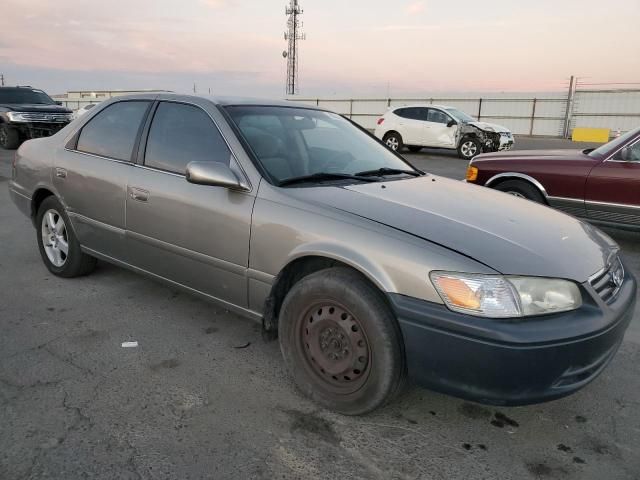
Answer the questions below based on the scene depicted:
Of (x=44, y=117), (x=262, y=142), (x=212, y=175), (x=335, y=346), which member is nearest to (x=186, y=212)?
(x=212, y=175)

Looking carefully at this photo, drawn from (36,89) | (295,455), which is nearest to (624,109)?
(36,89)

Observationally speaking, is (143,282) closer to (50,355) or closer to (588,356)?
(50,355)

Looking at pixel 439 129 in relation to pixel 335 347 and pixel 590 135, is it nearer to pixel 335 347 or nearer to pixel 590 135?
pixel 590 135

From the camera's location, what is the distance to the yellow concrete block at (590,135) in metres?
24.7

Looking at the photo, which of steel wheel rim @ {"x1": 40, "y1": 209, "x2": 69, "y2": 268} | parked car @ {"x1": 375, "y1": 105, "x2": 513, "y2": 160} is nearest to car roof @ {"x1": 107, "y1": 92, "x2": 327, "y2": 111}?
steel wheel rim @ {"x1": 40, "y1": 209, "x2": 69, "y2": 268}

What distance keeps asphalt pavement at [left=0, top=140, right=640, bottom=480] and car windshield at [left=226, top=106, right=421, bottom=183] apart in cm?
117

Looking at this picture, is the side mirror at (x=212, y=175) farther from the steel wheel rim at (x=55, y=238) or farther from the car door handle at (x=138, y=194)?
the steel wheel rim at (x=55, y=238)

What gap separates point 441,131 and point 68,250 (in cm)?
1346

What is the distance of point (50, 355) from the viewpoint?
10.3ft

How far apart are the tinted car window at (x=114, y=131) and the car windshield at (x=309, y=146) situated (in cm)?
88

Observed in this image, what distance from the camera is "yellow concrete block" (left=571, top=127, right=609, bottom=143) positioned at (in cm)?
2467

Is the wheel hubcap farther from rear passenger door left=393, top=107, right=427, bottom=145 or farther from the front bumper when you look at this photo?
rear passenger door left=393, top=107, right=427, bottom=145

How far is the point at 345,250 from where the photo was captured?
248cm

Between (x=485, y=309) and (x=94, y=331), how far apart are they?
256cm
